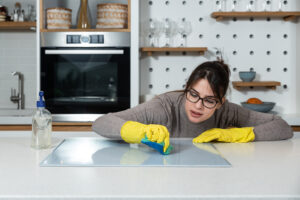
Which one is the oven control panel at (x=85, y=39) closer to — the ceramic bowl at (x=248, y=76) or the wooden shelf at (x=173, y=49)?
the wooden shelf at (x=173, y=49)

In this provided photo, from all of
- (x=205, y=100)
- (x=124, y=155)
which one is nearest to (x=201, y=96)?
(x=205, y=100)

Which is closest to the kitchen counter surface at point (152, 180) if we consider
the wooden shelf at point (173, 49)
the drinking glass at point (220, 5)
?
the wooden shelf at point (173, 49)

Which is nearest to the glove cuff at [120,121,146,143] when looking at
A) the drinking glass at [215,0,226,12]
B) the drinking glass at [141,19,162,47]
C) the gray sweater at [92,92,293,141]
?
the gray sweater at [92,92,293,141]

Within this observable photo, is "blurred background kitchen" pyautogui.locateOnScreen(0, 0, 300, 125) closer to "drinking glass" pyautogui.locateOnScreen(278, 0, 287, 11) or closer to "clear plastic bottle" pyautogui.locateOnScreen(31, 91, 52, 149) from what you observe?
"drinking glass" pyautogui.locateOnScreen(278, 0, 287, 11)

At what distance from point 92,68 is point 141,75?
54cm

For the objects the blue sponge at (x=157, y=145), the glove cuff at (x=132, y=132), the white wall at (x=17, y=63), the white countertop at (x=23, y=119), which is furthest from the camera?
the white wall at (x=17, y=63)

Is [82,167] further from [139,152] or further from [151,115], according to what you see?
[151,115]

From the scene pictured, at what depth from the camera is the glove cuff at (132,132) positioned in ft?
5.11

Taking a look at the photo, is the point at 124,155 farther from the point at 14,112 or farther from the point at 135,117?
the point at 14,112

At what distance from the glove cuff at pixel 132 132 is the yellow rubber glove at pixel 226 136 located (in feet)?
0.99

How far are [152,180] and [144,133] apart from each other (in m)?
0.46

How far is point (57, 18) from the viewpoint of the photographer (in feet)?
10.5

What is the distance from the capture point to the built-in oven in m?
3.19

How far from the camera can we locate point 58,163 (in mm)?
1307
